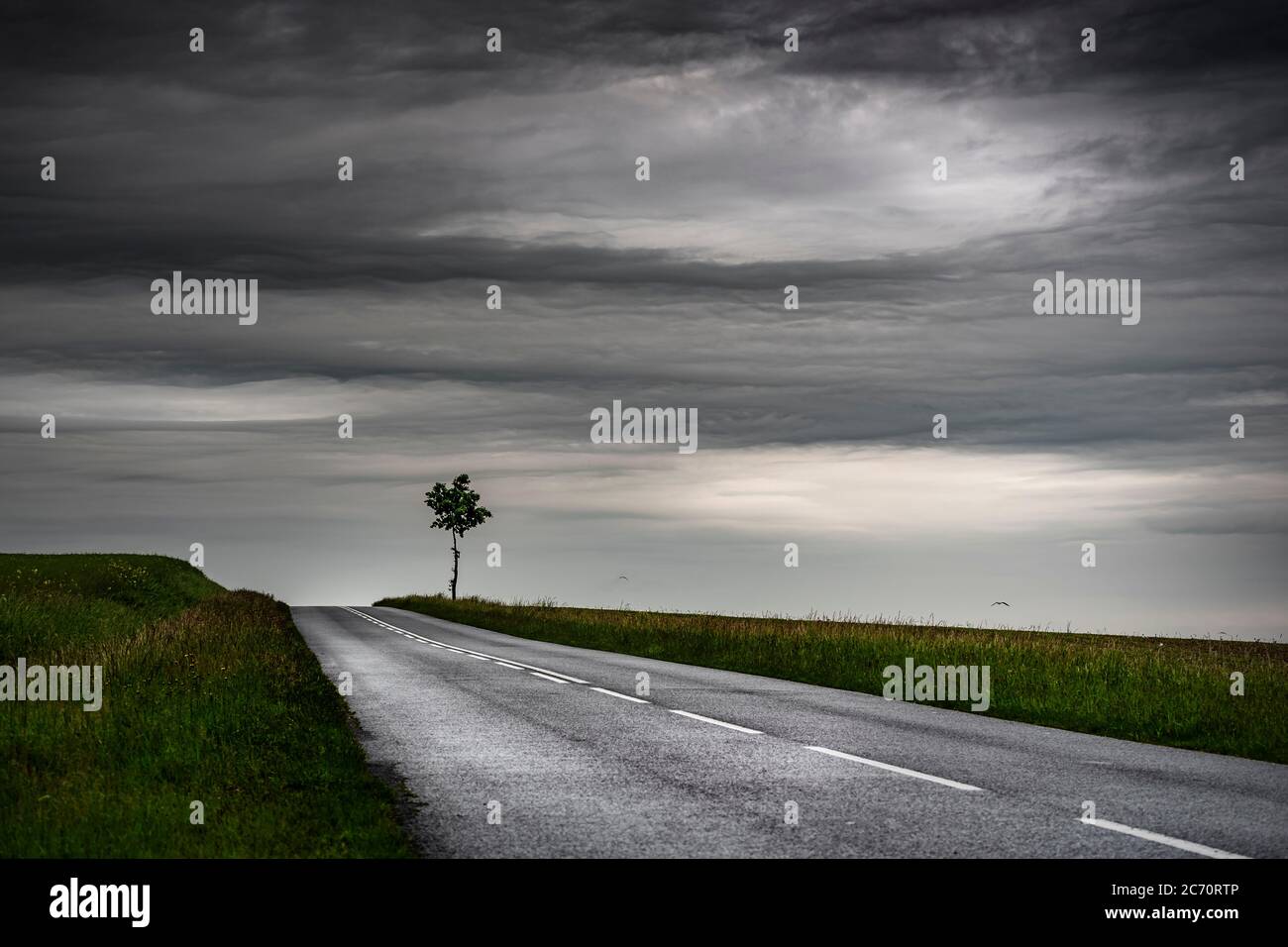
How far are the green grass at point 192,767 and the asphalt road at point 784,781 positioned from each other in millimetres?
643

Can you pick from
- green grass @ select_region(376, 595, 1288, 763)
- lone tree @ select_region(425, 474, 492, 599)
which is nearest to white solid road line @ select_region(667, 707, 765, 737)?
green grass @ select_region(376, 595, 1288, 763)

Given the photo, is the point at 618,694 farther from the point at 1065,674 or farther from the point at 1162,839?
the point at 1162,839

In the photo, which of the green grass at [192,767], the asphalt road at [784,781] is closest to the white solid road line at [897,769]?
the asphalt road at [784,781]

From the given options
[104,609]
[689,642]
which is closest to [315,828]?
[689,642]

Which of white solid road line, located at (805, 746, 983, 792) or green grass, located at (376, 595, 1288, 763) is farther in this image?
green grass, located at (376, 595, 1288, 763)

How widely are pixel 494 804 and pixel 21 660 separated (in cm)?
1249

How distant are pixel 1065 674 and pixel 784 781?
10960mm

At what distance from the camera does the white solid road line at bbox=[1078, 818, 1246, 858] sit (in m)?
6.97

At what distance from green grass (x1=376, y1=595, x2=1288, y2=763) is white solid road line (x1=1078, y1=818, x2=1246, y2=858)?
207 inches

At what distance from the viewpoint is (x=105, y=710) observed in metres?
12.0

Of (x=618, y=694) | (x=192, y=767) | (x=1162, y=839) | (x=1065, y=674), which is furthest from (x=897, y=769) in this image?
(x=1065, y=674)

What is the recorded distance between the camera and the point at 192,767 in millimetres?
9594

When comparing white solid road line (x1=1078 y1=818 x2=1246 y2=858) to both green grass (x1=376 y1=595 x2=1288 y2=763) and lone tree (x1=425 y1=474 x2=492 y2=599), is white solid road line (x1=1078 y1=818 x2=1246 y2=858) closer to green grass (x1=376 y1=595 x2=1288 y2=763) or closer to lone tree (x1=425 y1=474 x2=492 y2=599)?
green grass (x1=376 y1=595 x2=1288 y2=763)
